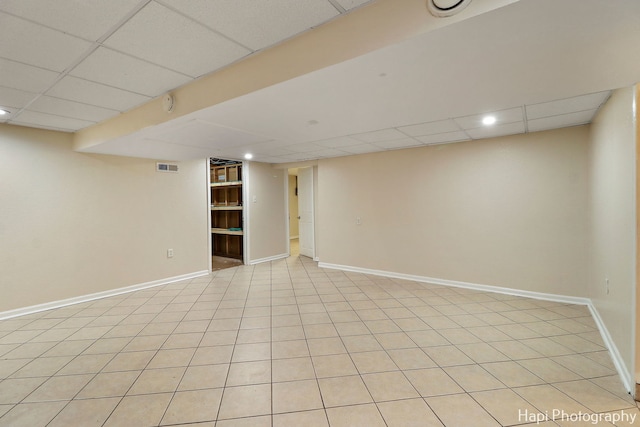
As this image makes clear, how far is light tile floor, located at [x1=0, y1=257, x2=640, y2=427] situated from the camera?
176cm

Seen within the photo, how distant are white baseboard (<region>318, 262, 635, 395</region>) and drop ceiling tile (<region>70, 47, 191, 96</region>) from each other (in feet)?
13.4

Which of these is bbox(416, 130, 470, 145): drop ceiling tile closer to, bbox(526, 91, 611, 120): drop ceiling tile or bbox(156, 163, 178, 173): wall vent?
bbox(526, 91, 611, 120): drop ceiling tile

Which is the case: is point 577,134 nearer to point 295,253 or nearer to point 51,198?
point 295,253

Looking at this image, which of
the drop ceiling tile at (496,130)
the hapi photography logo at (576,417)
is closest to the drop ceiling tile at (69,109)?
the drop ceiling tile at (496,130)

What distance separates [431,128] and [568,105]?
Answer: 4.06ft

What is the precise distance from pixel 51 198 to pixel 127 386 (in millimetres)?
3036

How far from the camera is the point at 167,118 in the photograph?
8.39 ft

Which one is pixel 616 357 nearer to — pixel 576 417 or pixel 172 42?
pixel 576 417

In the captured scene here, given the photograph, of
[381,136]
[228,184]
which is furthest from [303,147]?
[228,184]

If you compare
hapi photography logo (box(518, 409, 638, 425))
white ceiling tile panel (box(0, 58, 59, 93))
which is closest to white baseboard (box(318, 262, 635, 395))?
hapi photography logo (box(518, 409, 638, 425))

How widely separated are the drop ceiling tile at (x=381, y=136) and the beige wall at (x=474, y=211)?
99 cm

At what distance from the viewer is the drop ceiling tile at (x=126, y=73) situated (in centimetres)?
189

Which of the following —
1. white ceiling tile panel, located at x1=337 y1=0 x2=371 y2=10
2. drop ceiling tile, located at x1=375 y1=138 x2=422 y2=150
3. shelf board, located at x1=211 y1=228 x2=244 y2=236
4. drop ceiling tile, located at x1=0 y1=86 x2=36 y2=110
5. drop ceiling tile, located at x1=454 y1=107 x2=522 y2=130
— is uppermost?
white ceiling tile panel, located at x1=337 y1=0 x2=371 y2=10

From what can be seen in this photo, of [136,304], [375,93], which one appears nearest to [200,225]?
[136,304]
